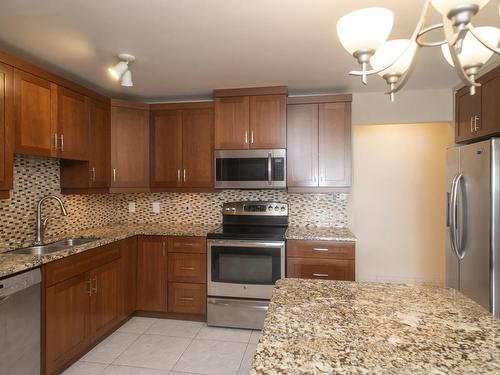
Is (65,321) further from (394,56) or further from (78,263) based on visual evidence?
(394,56)

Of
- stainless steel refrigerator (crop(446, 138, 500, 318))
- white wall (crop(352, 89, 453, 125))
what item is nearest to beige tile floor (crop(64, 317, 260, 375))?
stainless steel refrigerator (crop(446, 138, 500, 318))

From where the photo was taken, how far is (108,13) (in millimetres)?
1709

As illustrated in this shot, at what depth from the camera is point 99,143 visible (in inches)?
114

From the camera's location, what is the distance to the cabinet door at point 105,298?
244cm

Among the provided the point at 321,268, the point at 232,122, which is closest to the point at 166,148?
the point at 232,122

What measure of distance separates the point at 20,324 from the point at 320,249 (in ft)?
7.36

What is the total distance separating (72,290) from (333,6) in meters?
2.58

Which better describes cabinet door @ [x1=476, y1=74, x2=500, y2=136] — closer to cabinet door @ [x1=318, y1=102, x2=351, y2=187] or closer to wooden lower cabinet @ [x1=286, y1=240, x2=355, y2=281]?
cabinet door @ [x1=318, y1=102, x2=351, y2=187]

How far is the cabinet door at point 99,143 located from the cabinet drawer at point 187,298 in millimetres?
1267

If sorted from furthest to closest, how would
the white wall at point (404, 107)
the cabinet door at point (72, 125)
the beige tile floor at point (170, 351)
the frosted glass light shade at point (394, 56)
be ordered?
the white wall at point (404, 107), the cabinet door at point (72, 125), the beige tile floor at point (170, 351), the frosted glass light shade at point (394, 56)


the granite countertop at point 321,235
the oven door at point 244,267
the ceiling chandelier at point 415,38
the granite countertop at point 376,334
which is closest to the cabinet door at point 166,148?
the oven door at point 244,267

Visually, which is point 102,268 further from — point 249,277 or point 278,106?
point 278,106

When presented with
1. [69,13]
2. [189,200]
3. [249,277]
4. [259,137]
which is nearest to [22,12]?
[69,13]

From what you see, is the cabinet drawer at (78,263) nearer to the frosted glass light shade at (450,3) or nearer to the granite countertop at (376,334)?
the granite countertop at (376,334)
